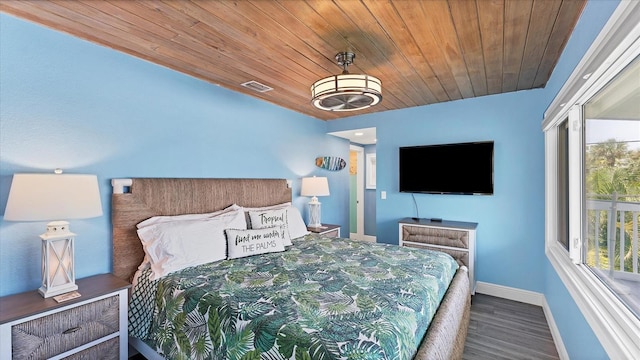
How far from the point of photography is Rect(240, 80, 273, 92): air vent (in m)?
2.92

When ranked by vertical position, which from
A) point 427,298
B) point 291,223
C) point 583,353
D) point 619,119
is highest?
point 619,119

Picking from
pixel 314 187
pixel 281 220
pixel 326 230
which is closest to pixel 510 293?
pixel 326 230

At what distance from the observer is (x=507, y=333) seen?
247 cm

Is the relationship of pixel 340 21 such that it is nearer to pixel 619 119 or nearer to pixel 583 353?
pixel 619 119

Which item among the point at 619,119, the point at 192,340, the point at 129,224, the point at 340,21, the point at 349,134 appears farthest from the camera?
the point at 349,134

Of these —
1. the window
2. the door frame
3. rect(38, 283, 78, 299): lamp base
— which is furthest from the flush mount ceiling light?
the door frame

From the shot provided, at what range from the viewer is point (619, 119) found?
1.38 m

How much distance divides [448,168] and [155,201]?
3.38 m

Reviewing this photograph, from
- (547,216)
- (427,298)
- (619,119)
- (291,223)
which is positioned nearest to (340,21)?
(619,119)

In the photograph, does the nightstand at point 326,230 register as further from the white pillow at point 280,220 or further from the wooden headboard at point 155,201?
the wooden headboard at point 155,201

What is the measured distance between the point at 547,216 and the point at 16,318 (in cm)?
429

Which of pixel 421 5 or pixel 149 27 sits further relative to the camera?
pixel 149 27

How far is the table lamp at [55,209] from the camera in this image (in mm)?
1539

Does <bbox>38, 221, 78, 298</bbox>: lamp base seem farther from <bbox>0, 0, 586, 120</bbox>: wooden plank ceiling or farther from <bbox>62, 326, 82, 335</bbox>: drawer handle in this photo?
<bbox>0, 0, 586, 120</bbox>: wooden plank ceiling
